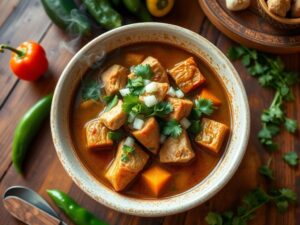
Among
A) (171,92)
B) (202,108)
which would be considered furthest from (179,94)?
(202,108)

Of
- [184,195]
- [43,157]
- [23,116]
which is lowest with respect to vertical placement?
[184,195]

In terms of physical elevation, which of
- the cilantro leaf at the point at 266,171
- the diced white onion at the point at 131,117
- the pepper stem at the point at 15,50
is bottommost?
the cilantro leaf at the point at 266,171

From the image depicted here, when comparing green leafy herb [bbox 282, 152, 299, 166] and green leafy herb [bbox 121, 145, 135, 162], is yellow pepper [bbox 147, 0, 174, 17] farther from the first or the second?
green leafy herb [bbox 282, 152, 299, 166]

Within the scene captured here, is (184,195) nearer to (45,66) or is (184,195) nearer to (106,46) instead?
(106,46)

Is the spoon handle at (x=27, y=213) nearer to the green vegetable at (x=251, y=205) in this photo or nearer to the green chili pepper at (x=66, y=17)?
Result: the green vegetable at (x=251, y=205)

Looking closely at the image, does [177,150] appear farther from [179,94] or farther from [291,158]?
[291,158]

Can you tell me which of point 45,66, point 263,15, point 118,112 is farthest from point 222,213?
point 45,66

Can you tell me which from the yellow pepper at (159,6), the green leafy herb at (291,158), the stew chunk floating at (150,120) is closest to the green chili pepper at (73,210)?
the stew chunk floating at (150,120)
